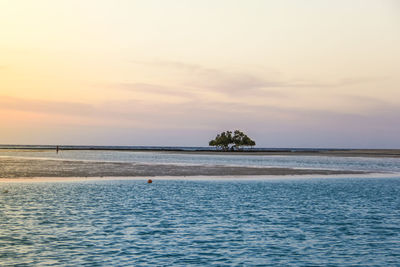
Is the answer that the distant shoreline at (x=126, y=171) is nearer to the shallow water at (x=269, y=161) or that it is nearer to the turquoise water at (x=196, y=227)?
the shallow water at (x=269, y=161)

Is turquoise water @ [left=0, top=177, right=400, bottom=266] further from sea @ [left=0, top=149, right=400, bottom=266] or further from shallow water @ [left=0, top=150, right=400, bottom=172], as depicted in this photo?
shallow water @ [left=0, top=150, right=400, bottom=172]

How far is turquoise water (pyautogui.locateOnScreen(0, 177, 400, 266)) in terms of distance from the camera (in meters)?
17.4

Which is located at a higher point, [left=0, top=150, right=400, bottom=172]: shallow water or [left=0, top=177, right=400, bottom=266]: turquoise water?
[left=0, top=150, right=400, bottom=172]: shallow water

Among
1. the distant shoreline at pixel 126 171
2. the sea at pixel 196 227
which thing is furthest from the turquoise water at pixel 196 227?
the distant shoreline at pixel 126 171

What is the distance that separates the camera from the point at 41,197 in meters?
33.8

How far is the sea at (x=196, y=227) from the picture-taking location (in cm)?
1734

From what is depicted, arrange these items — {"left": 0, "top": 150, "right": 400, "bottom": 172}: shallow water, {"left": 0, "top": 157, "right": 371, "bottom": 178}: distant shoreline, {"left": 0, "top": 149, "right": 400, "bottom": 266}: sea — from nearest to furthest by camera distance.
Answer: {"left": 0, "top": 149, "right": 400, "bottom": 266}: sea
{"left": 0, "top": 157, "right": 371, "bottom": 178}: distant shoreline
{"left": 0, "top": 150, "right": 400, "bottom": 172}: shallow water

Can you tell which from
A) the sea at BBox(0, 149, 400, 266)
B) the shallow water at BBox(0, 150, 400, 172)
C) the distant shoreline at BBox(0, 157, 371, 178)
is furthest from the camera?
the shallow water at BBox(0, 150, 400, 172)

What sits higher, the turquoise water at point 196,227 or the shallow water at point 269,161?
the shallow water at point 269,161

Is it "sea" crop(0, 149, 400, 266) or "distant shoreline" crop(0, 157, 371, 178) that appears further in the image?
"distant shoreline" crop(0, 157, 371, 178)

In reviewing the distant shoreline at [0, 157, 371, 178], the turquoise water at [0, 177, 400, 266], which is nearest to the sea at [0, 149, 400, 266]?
the turquoise water at [0, 177, 400, 266]

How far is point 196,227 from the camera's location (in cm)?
2316

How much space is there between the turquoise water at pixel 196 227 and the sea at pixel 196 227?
0.15 feet

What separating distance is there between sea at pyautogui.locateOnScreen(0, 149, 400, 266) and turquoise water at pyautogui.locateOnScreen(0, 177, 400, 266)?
1.9 inches
